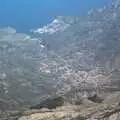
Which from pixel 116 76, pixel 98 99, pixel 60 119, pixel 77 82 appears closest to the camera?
pixel 60 119

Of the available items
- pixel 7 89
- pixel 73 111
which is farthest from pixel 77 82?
pixel 73 111

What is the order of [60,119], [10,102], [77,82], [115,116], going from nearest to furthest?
[115,116], [60,119], [10,102], [77,82]

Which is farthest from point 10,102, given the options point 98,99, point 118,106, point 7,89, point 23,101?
point 118,106

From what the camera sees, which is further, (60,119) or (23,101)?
(23,101)

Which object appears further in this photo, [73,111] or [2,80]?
[2,80]

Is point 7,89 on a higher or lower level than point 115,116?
higher

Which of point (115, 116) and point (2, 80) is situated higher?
point (2, 80)

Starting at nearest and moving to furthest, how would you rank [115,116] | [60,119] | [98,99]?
[115,116] < [60,119] < [98,99]

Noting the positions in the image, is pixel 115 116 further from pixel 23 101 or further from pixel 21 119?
pixel 23 101

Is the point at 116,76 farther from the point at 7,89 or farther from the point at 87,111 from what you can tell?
the point at 87,111
